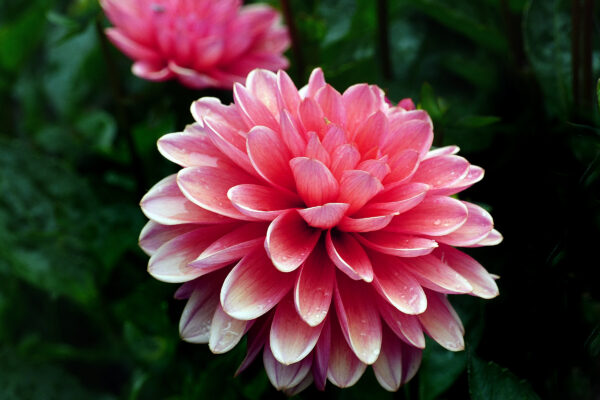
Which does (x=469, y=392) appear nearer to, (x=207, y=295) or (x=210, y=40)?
(x=207, y=295)

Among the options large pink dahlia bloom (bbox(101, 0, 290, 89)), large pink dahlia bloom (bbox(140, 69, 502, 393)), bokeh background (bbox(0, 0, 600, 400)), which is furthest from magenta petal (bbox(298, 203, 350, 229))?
large pink dahlia bloom (bbox(101, 0, 290, 89))

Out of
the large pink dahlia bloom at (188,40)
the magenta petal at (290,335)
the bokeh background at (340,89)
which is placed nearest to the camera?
the magenta petal at (290,335)

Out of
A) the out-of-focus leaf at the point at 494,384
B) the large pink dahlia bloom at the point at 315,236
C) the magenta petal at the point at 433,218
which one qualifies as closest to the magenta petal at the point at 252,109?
the large pink dahlia bloom at the point at 315,236

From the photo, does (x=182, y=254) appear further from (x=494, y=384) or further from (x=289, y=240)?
(x=494, y=384)

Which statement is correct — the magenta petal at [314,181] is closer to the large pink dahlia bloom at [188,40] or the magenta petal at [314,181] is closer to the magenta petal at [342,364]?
the magenta petal at [342,364]

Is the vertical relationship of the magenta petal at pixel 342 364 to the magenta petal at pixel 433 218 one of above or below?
below

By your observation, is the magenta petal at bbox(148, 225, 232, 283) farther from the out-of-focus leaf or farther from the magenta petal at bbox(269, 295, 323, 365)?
the out-of-focus leaf

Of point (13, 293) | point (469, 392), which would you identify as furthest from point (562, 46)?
point (13, 293)
